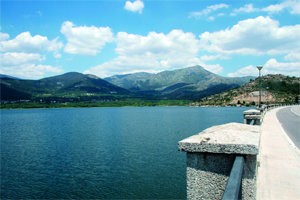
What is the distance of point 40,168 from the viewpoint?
27.1 m

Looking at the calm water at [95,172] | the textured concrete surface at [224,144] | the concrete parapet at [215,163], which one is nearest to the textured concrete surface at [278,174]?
the concrete parapet at [215,163]

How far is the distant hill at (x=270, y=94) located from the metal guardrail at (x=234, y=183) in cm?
10155

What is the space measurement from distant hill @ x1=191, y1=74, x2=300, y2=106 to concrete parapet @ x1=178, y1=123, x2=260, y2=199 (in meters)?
101

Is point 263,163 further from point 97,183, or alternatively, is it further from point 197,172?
point 97,183

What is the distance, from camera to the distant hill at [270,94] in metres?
121

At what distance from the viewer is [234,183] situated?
2.19m

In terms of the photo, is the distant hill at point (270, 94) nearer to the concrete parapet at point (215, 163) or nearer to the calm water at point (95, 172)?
the calm water at point (95, 172)

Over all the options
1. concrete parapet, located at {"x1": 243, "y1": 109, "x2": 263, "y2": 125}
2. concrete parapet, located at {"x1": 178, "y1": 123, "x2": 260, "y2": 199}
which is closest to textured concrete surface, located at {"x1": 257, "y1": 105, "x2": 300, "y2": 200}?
concrete parapet, located at {"x1": 243, "y1": 109, "x2": 263, "y2": 125}

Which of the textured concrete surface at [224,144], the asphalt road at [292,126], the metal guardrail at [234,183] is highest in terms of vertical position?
the textured concrete surface at [224,144]

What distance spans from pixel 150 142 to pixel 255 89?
14932 cm

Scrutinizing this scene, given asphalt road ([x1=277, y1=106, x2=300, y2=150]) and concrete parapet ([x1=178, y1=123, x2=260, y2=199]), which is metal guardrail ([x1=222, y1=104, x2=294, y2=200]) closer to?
A: concrete parapet ([x1=178, y1=123, x2=260, y2=199])

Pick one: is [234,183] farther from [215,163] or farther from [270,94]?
[270,94]

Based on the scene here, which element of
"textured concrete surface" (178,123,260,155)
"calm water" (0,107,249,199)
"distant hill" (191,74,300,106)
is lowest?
"calm water" (0,107,249,199)

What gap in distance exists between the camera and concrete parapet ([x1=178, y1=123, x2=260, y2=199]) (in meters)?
2.69
